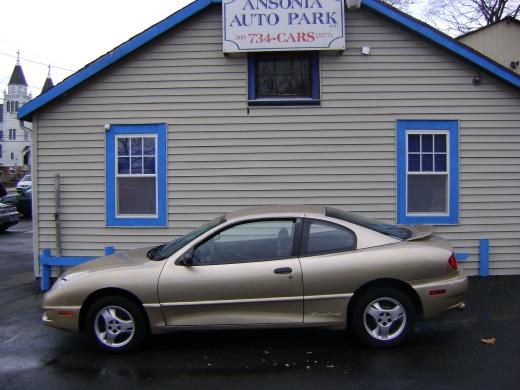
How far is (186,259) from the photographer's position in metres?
5.55

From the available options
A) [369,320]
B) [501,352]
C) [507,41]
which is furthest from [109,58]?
[507,41]

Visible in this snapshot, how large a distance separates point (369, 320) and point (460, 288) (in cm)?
98

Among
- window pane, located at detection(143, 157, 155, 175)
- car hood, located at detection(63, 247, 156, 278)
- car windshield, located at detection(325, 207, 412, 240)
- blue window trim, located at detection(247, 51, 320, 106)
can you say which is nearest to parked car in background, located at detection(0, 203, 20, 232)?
window pane, located at detection(143, 157, 155, 175)

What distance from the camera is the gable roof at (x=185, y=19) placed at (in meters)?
8.69

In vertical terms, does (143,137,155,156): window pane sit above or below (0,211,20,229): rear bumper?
above

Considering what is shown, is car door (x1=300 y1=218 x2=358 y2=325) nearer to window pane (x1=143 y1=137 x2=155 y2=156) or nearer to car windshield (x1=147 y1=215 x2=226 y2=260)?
car windshield (x1=147 y1=215 x2=226 y2=260)

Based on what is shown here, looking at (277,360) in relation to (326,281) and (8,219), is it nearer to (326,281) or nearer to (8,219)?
(326,281)

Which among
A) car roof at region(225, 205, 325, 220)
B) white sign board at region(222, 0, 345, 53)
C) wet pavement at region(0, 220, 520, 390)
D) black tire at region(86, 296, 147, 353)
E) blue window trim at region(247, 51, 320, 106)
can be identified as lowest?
wet pavement at region(0, 220, 520, 390)

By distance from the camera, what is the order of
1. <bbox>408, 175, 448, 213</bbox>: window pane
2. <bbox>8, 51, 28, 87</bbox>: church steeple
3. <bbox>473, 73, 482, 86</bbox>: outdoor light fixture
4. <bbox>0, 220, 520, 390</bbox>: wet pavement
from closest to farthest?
<bbox>0, 220, 520, 390</bbox>: wet pavement
<bbox>473, 73, 482, 86</bbox>: outdoor light fixture
<bbox>408, 175, 448, 213</bbox>: window pane
<bbox>8, 51, 28, 87</bbox>: church steeple

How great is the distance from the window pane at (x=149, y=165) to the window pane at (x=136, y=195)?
134 mm

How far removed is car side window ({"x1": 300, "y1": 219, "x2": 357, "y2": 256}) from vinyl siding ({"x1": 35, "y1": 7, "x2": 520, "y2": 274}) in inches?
133

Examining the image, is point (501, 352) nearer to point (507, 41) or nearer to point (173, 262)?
point (173, 262)

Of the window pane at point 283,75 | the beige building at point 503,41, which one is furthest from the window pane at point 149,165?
the beige building at point 503,41

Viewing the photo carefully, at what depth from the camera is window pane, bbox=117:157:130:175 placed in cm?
930
